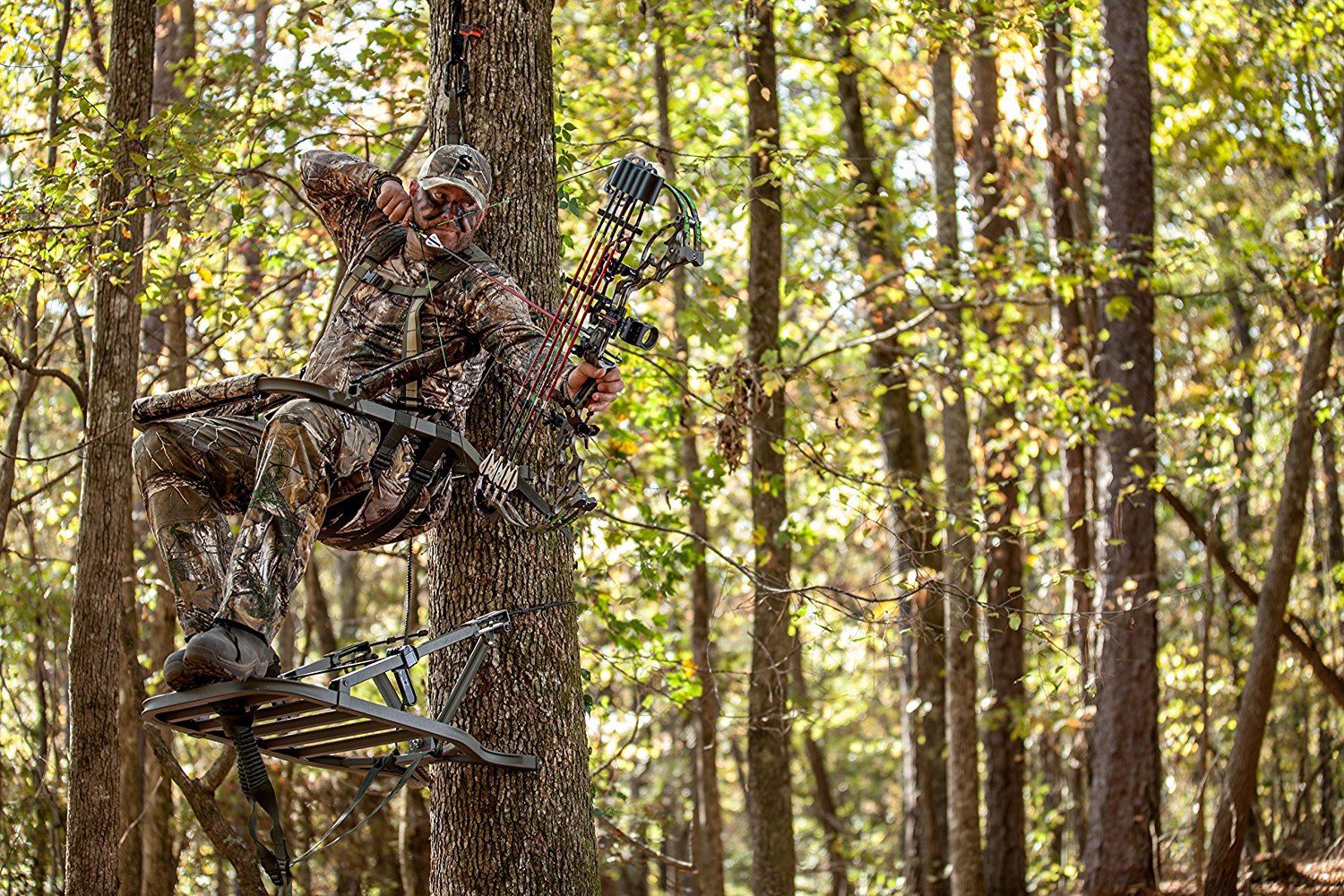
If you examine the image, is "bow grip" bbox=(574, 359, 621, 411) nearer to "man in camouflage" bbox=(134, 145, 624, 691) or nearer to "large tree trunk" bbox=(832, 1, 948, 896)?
"man in camouflage" bbox=(134, 145, 624, 691)

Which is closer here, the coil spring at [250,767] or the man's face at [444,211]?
the coil spring at [250,767]

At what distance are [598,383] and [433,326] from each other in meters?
0.53

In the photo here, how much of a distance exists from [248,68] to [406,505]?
464 cm

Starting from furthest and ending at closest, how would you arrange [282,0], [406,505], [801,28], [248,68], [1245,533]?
[1245,533] → [801,28] → [282,0] → [248,68] → [406,505]

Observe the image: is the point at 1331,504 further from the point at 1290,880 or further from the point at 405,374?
the point at 405,374

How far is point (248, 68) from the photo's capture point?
7.82 m

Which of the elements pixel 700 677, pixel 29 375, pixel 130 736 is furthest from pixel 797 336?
pixel 29 375

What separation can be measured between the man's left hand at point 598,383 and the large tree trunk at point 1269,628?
6.25 m

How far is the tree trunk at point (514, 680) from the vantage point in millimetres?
4152

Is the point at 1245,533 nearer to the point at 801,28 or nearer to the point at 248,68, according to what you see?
the point at 801,28

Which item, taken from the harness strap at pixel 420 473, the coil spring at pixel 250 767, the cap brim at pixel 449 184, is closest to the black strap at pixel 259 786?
the coil spring at pixel 250 767

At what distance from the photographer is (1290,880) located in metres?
9.35

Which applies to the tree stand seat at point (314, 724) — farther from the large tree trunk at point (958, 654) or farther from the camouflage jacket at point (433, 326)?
the large tree trunk at point (958, 654)

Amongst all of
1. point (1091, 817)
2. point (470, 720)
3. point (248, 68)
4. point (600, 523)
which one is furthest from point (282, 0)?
point (1091, 817)
